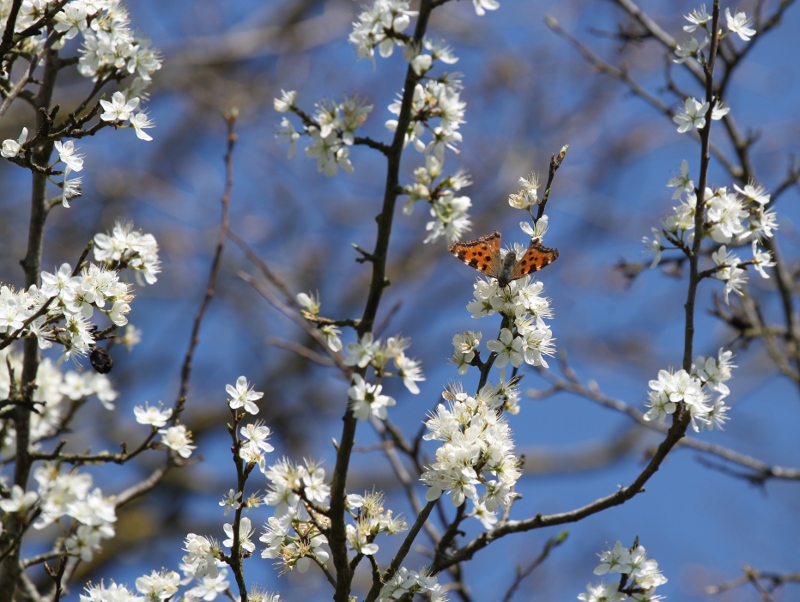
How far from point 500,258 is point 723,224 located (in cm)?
61

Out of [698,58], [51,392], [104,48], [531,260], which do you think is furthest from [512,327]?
[51,392]

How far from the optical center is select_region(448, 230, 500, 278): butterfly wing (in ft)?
7.45

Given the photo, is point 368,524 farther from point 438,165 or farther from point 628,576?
point 438,165

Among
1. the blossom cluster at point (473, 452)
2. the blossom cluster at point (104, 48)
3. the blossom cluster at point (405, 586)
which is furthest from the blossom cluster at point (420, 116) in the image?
the blossom cluster at point (405, 586)

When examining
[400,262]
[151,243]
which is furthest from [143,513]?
[151,243]

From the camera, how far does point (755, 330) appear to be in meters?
3.46

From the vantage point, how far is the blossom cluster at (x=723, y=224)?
221 cm

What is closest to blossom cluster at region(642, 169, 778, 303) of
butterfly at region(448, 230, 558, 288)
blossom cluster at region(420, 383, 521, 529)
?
butterfly at region(448, 230, 558, 288)

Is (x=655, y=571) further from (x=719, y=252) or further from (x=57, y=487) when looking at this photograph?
(x=57, y=487)

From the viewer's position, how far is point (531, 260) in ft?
7.11

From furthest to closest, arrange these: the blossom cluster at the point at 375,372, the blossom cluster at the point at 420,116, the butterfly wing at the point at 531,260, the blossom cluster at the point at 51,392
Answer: the blossom cluster at the point at 51,392 → the butterfly wing at the point at 531,260 → the blossom cluster at the point at 420,116 → the blossom cluster at the point at 375,372

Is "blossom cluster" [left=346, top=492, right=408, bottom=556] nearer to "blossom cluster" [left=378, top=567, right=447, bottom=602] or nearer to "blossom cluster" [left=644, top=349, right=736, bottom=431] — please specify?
"blossom cluster" [left=378, top=567, right=447, bottom=602]

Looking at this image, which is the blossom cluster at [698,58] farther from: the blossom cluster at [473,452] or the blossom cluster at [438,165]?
the blossom cluster at [473,452]

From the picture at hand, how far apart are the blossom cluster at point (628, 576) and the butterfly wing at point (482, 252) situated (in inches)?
32.1
